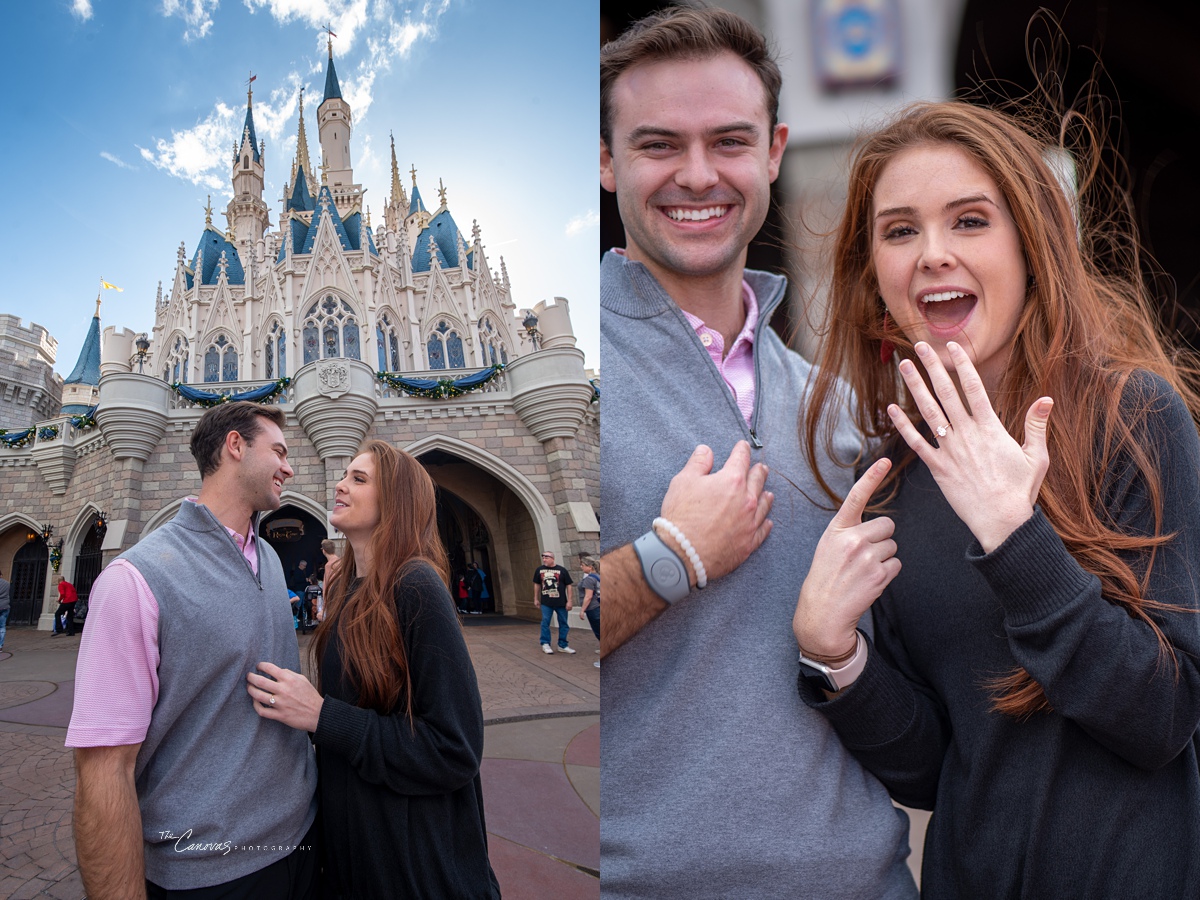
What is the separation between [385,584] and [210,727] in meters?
0.21

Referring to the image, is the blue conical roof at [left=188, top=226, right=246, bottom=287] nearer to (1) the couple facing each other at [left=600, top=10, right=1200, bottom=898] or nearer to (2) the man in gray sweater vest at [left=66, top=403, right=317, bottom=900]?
(2) the man in gray sweater vest at [left=66, top=403, right=317, bottom=900]

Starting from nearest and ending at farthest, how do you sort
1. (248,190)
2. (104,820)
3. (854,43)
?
(104,820)
(248,190)
(854,43)

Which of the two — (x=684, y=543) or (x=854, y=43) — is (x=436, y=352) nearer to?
(x=684, y=543)

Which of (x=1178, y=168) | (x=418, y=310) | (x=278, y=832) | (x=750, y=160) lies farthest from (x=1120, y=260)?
(x=278, y=832)

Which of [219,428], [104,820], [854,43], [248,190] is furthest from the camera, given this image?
[854,43]

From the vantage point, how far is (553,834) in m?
0.82

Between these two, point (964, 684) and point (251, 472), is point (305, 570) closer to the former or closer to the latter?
point (251, 472)

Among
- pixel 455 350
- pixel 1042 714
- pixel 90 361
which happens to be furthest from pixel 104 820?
pixel 1042 714

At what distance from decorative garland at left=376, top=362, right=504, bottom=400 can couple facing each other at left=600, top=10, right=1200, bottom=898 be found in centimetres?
15

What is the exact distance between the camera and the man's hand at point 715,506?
75cm

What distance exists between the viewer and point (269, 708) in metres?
0.69

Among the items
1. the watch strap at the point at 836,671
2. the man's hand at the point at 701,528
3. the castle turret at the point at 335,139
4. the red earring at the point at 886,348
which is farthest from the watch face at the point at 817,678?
the castle turret at the point at 335,139

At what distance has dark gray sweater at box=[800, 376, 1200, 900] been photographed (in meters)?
0.66

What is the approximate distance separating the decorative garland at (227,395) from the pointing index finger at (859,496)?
61 cm
